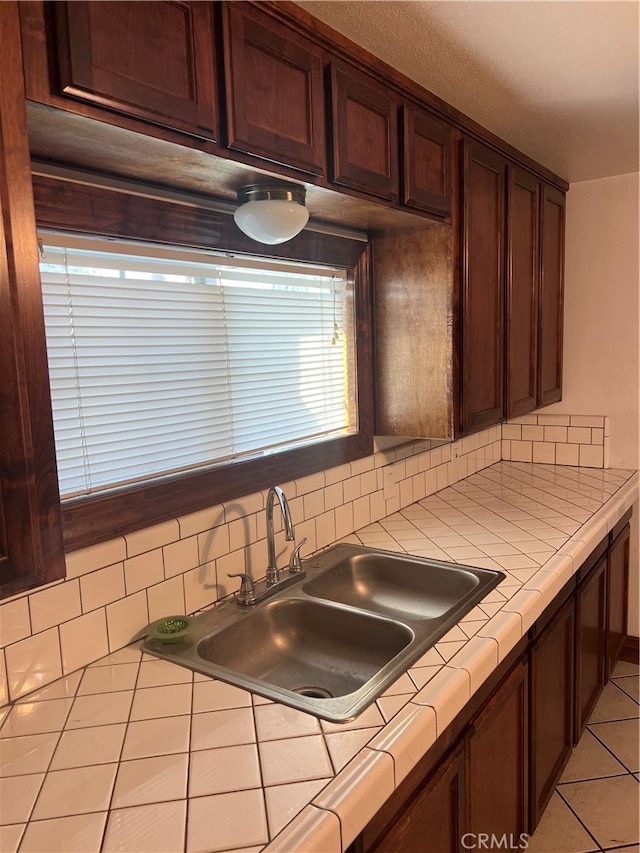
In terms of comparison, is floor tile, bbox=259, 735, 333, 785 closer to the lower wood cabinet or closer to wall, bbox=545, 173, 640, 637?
the lower wood cabinet

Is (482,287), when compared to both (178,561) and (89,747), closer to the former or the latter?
(178,561)

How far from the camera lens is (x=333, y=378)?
7.04 feet

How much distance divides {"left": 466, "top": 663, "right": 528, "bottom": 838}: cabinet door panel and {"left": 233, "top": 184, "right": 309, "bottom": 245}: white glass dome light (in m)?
1.24

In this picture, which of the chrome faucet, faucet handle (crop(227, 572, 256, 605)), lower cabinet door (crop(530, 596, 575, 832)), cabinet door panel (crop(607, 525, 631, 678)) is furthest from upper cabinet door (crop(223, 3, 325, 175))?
cabinet door panel (crop(607, 525, 631, 678))

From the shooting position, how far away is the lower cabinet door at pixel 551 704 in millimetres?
1839

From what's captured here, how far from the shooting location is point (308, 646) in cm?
165

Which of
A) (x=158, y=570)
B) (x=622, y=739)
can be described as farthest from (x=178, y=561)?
(x=622, y=739)

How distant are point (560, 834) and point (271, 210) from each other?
2.15m

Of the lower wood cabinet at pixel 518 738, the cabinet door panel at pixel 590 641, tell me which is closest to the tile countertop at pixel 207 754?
the lower wood cabinet at pixel 518 738

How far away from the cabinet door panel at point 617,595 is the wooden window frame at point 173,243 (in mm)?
1337

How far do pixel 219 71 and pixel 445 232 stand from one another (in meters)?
1.03

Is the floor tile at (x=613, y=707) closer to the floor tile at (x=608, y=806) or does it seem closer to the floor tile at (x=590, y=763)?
the floor tile at (x=590, y=763)

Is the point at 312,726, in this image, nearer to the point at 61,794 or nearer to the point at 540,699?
the point at 61,794

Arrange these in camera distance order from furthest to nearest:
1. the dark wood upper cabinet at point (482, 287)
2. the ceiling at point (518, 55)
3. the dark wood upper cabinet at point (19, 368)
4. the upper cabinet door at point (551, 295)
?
1. the upper cabinet door at point (551, 295)
2. the dark wood upper cabinet at point (482, 287)
3. the ceiling at point (518, 55)
4. the dark wood upper cabinet at point (19, 368)
